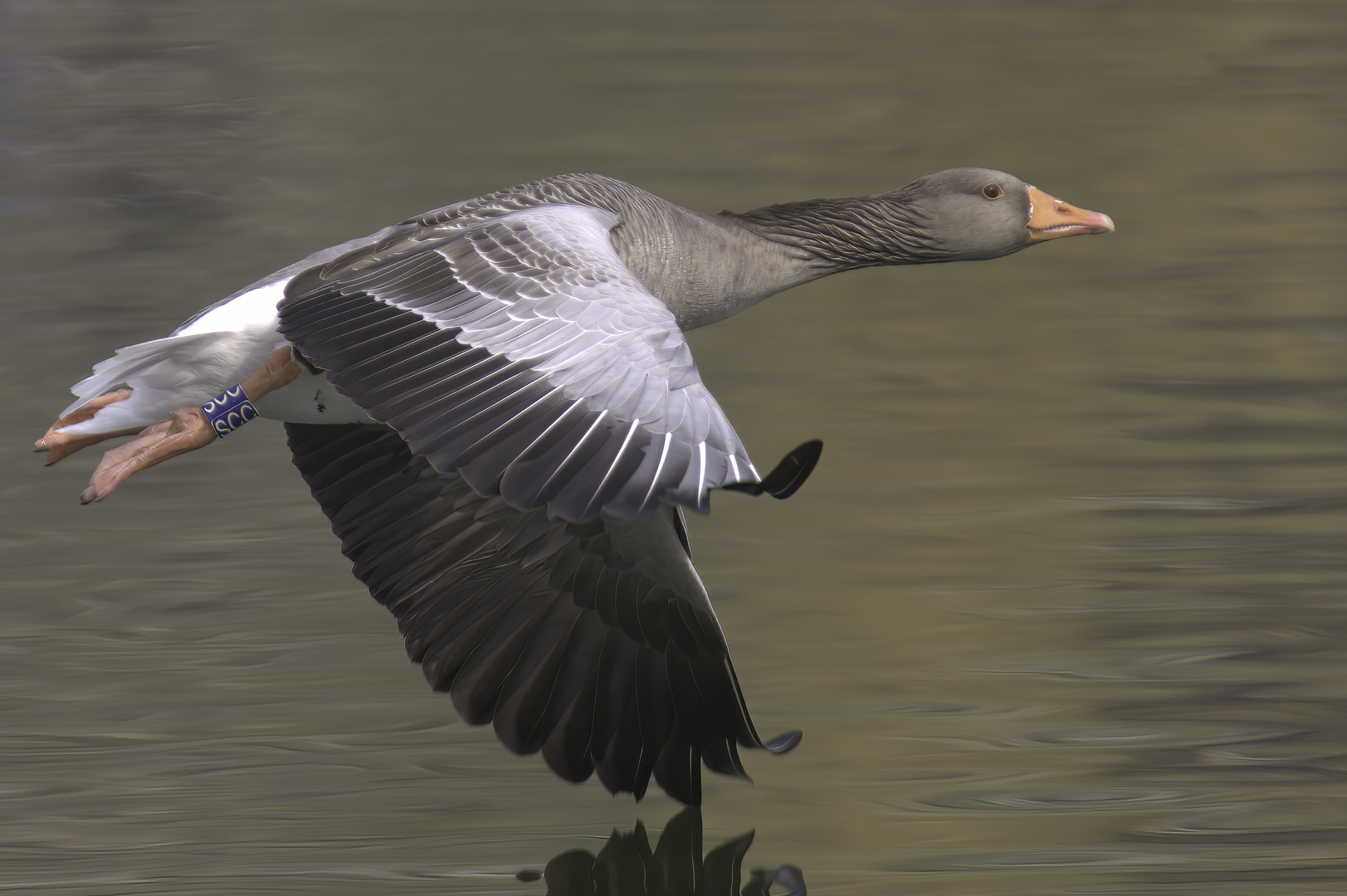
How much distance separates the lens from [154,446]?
5.95 meters

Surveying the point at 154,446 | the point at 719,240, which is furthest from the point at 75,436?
the point at 719,240

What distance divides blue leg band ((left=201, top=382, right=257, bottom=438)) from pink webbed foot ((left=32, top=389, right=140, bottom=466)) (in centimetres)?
33

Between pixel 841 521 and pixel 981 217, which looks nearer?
pixel 981 217

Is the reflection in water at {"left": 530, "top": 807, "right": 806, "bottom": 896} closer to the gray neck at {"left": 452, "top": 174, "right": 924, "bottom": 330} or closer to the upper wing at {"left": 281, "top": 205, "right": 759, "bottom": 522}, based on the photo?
the upper wing at {"left": 281, "top": 205, "right": 759, "bottom": 522}

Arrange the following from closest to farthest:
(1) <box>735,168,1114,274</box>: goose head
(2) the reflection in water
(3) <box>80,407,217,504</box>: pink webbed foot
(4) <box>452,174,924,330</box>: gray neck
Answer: (2) the reflection in water, (3) <box>80,407,217,504</box>: pink webbed foot, (4) <box>452,174,924,330</box>: gray neck, (1) <box>735,168,1114,274</box>: goose head

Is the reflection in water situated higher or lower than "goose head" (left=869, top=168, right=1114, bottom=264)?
lower

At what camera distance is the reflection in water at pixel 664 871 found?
224 inches

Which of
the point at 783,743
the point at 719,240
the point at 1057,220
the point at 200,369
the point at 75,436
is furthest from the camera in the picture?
the point at 1057,220

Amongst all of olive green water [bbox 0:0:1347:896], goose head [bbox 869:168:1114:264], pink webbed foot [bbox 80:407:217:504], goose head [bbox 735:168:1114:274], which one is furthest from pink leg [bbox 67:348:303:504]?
goose head [bbox 869:168:1114:264]

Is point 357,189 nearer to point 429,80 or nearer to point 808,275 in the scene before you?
point 429,80

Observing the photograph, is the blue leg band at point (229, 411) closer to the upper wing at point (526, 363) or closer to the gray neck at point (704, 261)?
the upper wing at point (526, 363)

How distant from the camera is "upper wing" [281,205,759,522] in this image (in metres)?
4.69

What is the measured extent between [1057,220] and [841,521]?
79.6 inches

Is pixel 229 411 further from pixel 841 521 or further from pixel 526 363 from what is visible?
pixel 841 521
